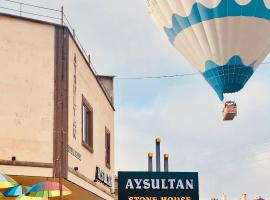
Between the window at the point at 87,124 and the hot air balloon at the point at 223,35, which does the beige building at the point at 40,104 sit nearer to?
the window at the point at 87,124

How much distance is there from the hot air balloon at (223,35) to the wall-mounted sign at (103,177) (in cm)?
689

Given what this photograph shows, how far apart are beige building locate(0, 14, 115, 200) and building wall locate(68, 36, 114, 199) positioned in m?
0.04

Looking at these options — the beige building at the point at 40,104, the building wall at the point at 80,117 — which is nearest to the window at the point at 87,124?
the building wall at the point at 80,117

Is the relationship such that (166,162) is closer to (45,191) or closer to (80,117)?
(80,117)

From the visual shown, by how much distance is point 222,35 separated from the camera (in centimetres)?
2159

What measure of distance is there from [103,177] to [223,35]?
9.61 metres

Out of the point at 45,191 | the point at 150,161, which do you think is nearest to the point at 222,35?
the point at 45,191

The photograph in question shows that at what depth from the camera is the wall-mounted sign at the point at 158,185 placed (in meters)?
28.1

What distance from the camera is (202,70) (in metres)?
22.8

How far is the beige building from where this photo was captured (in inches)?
800

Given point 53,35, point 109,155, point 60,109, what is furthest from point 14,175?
point 109,155

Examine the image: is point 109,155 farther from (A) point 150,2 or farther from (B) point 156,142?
(A) point 150,2

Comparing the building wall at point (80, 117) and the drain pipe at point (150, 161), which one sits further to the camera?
the drain pipe at point (150, 161)

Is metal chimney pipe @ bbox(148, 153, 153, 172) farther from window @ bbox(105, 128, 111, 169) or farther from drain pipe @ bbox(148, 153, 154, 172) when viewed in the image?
window @ bbox(105, 128, 111, 169)
